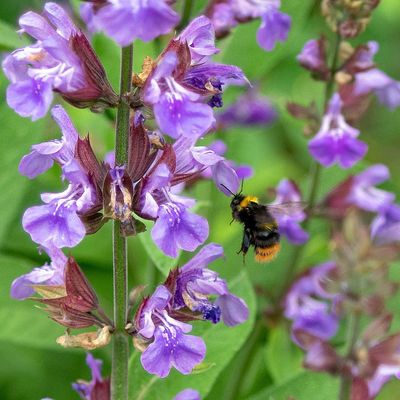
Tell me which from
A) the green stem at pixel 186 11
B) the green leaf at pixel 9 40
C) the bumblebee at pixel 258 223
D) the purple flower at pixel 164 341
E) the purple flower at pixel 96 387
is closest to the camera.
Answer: the purple flower at pixel 164 341

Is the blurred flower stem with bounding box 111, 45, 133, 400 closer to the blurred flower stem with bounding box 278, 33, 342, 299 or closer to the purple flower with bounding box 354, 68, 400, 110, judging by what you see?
the blurred flower stem with bounding box 278, 33, 342, 299

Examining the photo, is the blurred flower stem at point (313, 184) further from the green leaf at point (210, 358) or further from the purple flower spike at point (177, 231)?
the purple flower spike at point (177, 231)

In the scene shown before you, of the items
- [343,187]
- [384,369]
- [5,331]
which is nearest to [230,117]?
[343,187]

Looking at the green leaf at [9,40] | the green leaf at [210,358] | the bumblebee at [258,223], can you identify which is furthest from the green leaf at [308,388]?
the green leaf at [9,40]

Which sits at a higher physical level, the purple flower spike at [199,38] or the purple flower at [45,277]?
the purple flower spike at [199,38]

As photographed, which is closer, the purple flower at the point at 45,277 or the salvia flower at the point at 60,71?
the salvia flower at the point at 60,71

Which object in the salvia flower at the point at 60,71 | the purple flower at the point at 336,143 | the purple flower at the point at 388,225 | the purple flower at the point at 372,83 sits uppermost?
the salvia flower at the point at 60,71
